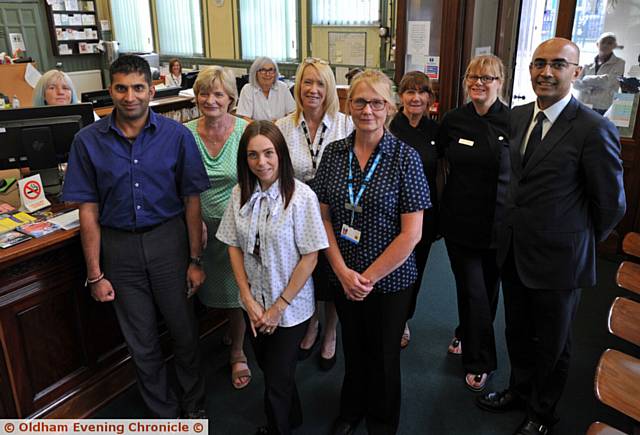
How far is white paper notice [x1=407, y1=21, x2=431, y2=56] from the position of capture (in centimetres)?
457

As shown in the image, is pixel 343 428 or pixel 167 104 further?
pixel 167 104

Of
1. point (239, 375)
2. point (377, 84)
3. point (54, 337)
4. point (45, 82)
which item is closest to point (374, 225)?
point (377, 84)

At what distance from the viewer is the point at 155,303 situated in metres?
2.13

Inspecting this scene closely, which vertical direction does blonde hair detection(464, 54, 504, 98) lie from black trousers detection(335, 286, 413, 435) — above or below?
above

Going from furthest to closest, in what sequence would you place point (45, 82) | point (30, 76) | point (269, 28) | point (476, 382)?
point (269, 28) → point (30, 76) → point (45, 82) → point (476, 382)

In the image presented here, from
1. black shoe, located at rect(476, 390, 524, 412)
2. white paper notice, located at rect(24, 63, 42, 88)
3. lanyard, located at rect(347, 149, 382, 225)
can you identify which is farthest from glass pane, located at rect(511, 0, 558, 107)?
white paper notice, located at rect(24, 63, 42, 88)

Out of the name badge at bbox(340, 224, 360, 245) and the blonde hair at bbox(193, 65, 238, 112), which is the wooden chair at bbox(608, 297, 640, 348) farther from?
the blonde hair at bbox(193, 65, 238, 112)

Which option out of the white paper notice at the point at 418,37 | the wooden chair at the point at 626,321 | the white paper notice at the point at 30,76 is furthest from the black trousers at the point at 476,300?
the white paper notice at the point at 30,76

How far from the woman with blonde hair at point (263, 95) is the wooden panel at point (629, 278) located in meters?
2.84

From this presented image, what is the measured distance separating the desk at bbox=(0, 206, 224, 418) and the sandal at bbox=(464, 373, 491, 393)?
1.73 m

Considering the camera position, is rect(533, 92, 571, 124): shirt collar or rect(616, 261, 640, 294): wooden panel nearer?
rect(533, 92, 571, 124): shirt collar

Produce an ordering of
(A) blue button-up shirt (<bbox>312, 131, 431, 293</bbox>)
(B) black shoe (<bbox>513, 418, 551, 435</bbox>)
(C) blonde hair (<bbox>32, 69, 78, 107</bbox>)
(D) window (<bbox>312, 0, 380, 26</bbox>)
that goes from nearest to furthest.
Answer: (A) blue button-up shirt (<bbox>312, 131, 431, 293</bbox>)
(B) black shoe (<bbox>513, 418, 551, 435</bbox>)
(C) blonde hair (<bbox>32, 69, 78, 107</bbox>)
(D) window (<bbox>312, 0, 380, 26</bbox>)

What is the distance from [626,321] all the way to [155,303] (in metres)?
1.92

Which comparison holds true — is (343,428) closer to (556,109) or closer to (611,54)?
(556,109)
